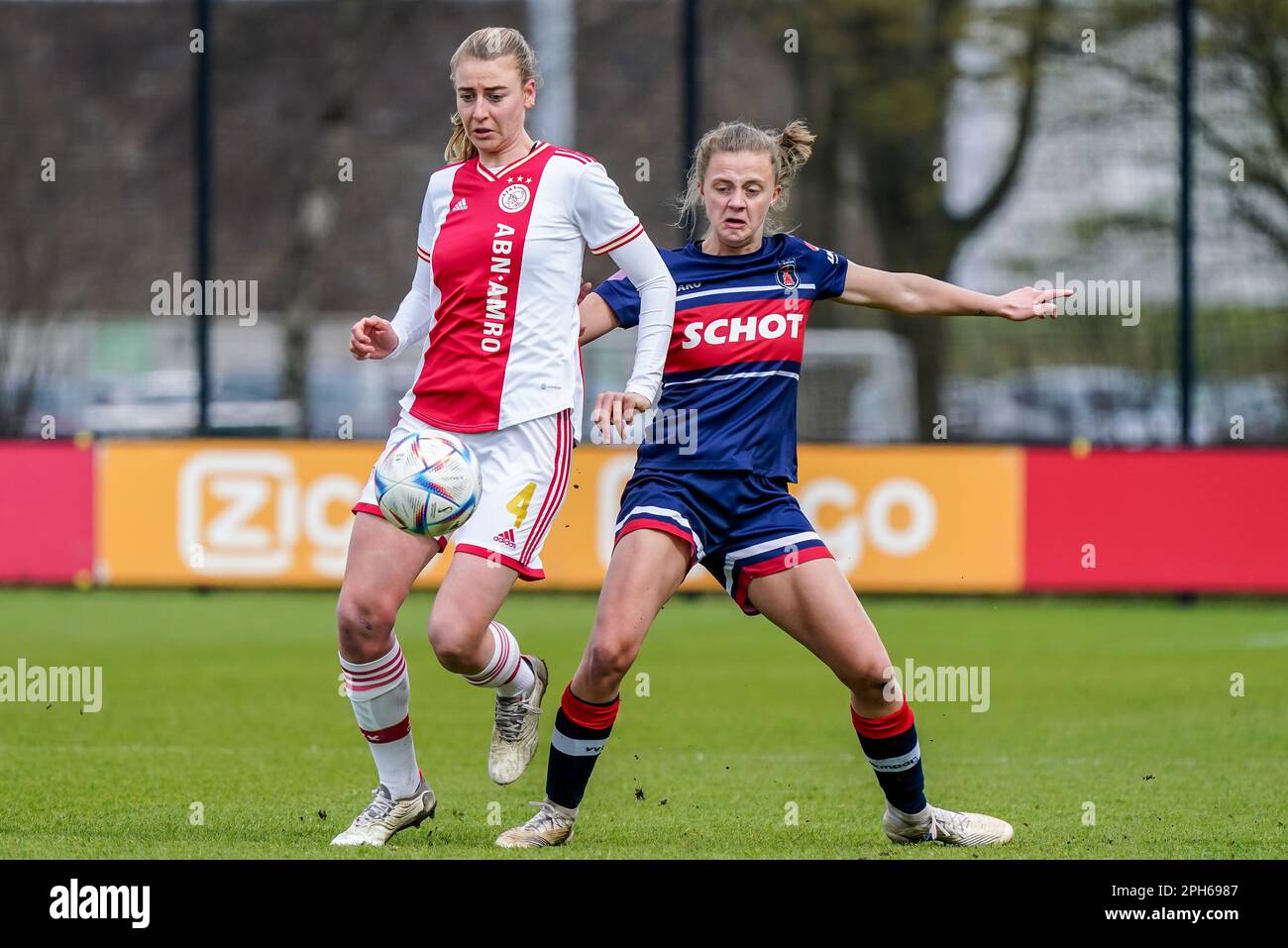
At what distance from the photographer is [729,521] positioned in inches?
227

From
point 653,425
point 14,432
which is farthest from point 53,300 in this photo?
point 653,425

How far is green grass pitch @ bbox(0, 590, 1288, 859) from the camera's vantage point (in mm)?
6094

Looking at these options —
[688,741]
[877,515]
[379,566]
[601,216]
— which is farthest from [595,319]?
[877,515]

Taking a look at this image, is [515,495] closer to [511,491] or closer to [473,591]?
[511,491]

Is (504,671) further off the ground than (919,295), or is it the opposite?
(919,295)

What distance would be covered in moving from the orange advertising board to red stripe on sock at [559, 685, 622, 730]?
772 centimetres

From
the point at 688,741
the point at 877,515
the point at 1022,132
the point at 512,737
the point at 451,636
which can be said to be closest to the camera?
the point at 451,636

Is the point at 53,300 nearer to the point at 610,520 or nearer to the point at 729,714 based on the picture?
the point at 610,520

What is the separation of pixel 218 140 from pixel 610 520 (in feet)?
22.9

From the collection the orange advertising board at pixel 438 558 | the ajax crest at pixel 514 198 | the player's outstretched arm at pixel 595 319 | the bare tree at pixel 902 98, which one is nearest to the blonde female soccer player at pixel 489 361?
the ajax crest at pixel 514 198

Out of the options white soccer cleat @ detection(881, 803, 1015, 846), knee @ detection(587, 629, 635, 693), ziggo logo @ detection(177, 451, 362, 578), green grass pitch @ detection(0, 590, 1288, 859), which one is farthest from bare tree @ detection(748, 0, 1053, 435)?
knee @ detection(587, 629, 635, 693)

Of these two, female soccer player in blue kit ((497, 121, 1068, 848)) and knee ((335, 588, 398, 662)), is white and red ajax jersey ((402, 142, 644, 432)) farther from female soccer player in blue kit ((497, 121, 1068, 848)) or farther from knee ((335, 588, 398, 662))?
knee ((335, 588, 398, 662))

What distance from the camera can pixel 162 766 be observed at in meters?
7.52

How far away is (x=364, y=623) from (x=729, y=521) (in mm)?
1070
